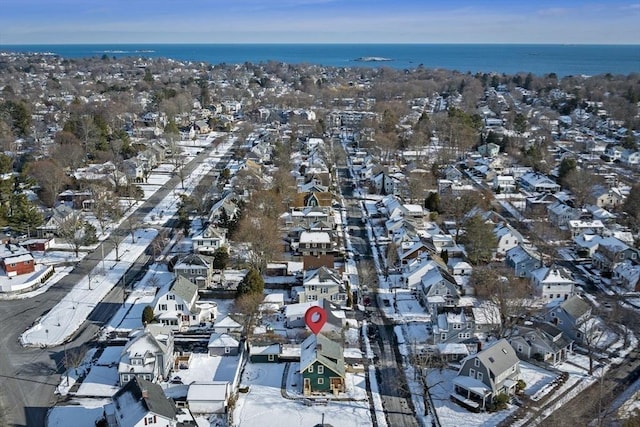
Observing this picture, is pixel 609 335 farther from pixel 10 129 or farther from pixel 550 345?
pixel 10 129

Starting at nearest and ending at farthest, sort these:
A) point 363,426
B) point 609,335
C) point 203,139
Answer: point 363,426 → point 609,335 → point 203,139

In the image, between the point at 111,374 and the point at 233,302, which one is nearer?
the point at 111,374

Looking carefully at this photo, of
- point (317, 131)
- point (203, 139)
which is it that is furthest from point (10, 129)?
point (317, 131)

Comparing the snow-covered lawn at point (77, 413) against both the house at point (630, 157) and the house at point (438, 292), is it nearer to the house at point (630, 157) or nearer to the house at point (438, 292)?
→ the house at point (438, 292)

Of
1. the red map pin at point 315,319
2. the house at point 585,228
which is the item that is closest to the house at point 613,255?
the house at point 585,228

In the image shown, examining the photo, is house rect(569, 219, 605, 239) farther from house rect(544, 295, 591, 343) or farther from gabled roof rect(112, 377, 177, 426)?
gabled roof rect(112, 377, 177, 426)

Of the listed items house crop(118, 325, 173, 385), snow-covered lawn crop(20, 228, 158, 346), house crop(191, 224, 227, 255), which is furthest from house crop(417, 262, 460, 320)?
snow-covered lawn crop(20, 228, 158, 346)

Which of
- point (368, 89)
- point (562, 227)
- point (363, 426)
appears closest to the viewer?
point (363, 426)
